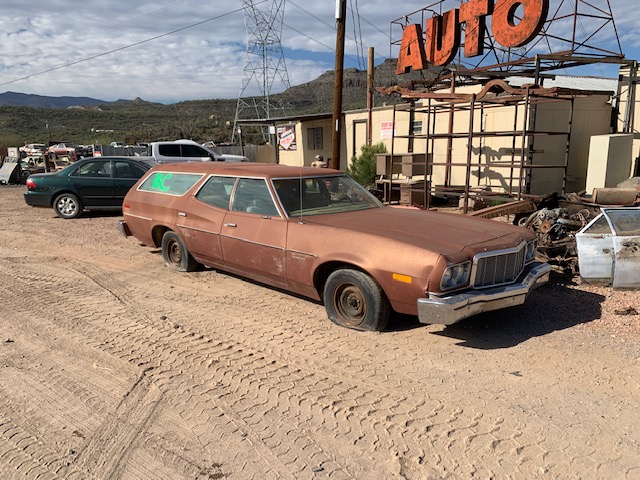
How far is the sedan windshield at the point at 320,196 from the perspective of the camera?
5.28m

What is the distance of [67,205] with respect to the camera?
37.8 feet

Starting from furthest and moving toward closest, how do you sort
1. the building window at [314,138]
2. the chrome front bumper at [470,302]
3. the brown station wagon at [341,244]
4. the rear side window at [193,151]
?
the building window at [314,138] → the rear side window at [193,151] → the brown station wagon at [341,244] → the chrome front bumper at [470,302]

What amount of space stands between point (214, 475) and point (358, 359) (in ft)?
5.36

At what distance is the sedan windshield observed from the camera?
528 cm

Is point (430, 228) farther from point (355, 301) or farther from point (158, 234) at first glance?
point (158, 234)

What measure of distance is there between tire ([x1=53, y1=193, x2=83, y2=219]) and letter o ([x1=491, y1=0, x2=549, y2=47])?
10995mm

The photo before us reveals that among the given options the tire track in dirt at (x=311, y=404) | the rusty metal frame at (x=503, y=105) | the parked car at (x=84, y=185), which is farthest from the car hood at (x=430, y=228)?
the parked car at (x=84, y=185)

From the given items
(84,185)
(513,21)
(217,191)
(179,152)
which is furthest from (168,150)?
(217,191)

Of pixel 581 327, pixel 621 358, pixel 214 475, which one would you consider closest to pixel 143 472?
pixel 214 475

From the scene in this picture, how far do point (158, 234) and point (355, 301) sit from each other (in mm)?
3543

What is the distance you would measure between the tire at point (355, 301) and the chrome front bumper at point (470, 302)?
0.46 metres

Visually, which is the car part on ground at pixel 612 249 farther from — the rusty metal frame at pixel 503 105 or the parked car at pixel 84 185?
the parked car at pixel 84 185

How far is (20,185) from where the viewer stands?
856 inches

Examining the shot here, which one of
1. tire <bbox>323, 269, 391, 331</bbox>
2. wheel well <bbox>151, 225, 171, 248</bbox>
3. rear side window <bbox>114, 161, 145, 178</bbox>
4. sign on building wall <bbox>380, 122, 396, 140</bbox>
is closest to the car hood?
tire <bbox>323, 269, 391, 331</bbox>
